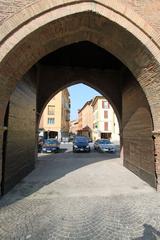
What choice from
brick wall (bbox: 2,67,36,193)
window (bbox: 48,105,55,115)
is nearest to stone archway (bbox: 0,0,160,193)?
brick wall (bbox: 2,67,36,193)

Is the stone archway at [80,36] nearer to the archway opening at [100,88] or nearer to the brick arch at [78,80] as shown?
the archway opening at [100,88]

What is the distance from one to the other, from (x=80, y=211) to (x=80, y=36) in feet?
15.9

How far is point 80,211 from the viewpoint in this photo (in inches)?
174

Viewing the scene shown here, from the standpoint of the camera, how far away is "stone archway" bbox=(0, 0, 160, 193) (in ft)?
15.9

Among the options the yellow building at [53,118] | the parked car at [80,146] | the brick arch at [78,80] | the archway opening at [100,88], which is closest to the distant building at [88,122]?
the yellow building at [53,118]

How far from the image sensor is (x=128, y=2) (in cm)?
529

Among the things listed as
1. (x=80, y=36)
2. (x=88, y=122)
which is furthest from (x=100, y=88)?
(x=88, y=122)

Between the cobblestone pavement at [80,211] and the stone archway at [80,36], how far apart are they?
4.65 ft

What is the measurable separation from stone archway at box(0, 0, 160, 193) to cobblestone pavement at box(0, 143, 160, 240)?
55.8 inches

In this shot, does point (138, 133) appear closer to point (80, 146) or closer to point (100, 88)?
point (100, 88)

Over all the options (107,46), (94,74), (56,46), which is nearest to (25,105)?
(56,46)

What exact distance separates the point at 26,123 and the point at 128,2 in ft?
17.9

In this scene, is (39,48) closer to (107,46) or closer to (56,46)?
(56,46)

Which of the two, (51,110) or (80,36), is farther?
(51,110)
